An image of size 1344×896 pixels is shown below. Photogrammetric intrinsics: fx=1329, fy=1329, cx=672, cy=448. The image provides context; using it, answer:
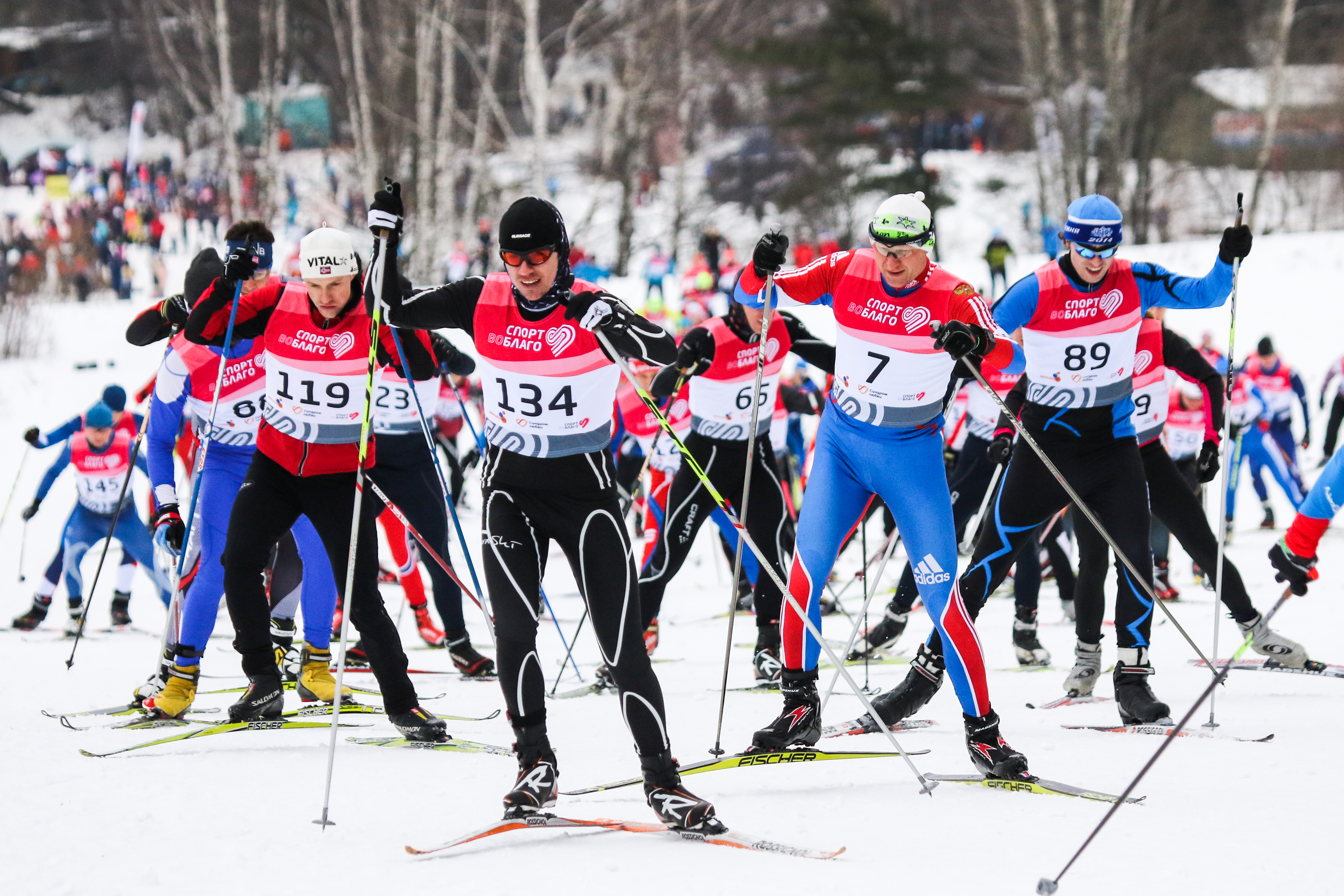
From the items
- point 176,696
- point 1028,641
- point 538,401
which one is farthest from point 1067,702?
point 176,696

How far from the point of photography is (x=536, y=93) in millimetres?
21359

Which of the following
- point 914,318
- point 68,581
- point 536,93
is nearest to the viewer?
point 914,318

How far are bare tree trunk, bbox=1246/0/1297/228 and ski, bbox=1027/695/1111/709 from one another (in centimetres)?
2135

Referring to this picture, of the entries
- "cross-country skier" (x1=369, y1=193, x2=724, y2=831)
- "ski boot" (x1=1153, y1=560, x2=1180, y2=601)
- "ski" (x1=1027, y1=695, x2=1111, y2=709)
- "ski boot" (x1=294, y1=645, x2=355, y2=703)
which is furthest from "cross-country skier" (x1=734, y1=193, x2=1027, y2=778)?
"ski boot" (x1=1153, y1=560, x2=1180, y2=601)

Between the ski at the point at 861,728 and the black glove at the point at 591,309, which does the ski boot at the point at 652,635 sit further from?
the black glove at the point at 591,309

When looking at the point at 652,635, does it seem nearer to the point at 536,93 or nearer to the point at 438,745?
the point at 438,745

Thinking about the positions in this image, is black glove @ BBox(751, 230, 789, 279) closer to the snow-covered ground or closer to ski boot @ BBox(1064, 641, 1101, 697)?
the snow-covered ground

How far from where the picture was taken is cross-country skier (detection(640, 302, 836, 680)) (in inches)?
252

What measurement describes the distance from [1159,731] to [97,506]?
7201 mm

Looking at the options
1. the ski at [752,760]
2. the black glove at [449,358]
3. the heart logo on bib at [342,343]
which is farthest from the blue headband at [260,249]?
the ski at [752,760]

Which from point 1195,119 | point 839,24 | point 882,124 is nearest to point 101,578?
point 839,24

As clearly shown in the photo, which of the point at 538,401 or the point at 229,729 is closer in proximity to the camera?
the point at 538,401

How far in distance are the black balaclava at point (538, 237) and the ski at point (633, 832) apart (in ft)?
4.84

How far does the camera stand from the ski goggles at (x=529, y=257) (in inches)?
151
